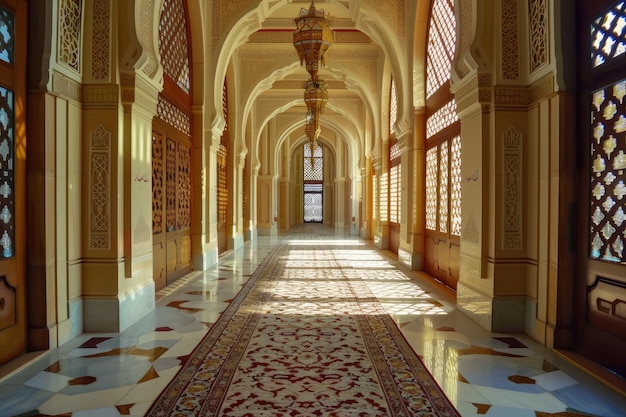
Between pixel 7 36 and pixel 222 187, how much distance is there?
19.3ft

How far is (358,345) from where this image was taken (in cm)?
313

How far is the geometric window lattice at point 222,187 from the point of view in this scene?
27.0 ft

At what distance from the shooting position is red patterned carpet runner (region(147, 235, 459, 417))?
7.09 ft

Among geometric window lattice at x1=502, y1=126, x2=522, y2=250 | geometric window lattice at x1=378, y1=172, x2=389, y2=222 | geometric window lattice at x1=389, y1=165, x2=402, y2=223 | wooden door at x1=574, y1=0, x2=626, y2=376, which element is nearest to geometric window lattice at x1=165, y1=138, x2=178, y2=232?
geometric window lattice at x1=502, y1=126, x2=522, y2=250

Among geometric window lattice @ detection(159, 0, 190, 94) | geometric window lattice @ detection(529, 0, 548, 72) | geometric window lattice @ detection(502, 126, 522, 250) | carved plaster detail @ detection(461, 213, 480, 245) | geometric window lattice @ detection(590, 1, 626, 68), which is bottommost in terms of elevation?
carved plaster detail @ detection(461, 213, 480, 245)

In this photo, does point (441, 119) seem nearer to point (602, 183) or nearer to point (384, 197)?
point (602, 183)

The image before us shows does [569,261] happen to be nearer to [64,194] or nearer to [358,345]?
[358,345]

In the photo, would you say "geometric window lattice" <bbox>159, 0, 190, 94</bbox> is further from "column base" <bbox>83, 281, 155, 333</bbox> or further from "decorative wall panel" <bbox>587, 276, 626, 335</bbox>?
"decorative wall panel" <bbox>587, 276, 626, 335</bbox>

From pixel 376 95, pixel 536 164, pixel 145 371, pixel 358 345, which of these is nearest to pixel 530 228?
pixel 536 164

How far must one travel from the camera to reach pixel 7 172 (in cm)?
279

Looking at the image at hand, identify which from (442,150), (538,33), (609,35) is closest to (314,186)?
(442,150)

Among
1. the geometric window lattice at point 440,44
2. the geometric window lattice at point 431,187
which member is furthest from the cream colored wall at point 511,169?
the geometric window lattice at point 431,187

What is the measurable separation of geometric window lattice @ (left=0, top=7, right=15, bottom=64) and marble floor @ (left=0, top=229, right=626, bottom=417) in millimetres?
1798

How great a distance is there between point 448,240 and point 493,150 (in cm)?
194
